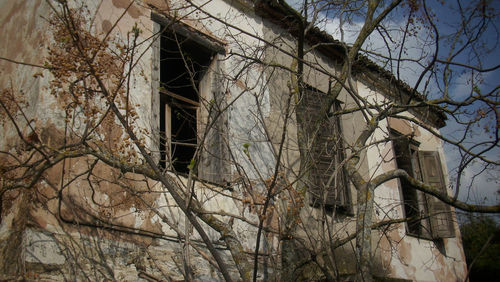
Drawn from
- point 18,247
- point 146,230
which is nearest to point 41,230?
point 18,247

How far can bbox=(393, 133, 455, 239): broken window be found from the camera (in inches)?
307

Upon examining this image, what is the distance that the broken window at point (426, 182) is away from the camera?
7793 millimetres

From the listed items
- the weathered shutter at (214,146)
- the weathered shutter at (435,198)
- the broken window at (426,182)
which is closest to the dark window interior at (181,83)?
the weathered shutter at (214,146)

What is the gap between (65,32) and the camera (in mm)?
4039

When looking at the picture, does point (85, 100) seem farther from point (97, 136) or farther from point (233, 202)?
point (233, 202)

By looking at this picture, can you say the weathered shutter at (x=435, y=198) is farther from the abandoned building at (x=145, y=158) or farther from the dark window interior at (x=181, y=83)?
the dark window interior at (x=181, y=83)

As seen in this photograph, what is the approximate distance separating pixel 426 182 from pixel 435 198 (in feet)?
1.24

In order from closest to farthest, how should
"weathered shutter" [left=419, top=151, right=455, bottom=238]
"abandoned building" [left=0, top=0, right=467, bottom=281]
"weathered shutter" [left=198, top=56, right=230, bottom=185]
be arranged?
"abandoned building" [left=0, top=0, right=467, bottom=281], "weathered shutter" [left=198, top=56, right=230, bottom=185], "weathered shutter" [left=419, top=151, right=455, bottom=238]

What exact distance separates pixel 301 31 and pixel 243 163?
5.01 feet

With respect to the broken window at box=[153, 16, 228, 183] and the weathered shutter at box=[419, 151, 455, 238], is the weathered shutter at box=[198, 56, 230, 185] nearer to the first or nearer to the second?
the broken window at box=[153, 16, 228, 183]

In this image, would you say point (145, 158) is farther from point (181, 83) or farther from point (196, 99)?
point (181, 83)

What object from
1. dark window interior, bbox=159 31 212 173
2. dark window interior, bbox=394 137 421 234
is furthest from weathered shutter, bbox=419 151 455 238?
dark window interior, bbox=159 31 212 173

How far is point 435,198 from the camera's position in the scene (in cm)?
788

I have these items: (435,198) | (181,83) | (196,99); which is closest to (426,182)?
(435,198)
